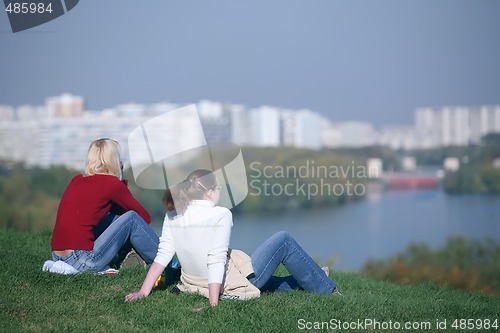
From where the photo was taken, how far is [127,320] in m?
4.39

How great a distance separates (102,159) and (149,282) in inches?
40.9

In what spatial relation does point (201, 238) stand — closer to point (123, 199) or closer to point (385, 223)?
point (123, 199)

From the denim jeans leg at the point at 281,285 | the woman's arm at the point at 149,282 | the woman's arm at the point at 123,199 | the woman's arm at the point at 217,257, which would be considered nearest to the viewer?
the woman's arm at the point at 217,257

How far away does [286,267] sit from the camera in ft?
16.1

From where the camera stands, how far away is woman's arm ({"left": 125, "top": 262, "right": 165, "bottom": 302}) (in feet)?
15.0

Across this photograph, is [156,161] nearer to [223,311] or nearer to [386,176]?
[223,311]

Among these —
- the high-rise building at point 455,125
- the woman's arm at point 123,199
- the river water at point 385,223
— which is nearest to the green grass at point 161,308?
the woman's arm at point 123,199

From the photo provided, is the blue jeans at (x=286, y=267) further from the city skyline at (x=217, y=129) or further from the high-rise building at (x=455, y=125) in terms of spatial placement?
the high-rise building at (x=455, y=125)

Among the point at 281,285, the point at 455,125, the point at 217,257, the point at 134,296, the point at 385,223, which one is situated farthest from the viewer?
the point at 455,125

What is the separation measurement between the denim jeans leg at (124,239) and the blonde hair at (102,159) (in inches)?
13.4

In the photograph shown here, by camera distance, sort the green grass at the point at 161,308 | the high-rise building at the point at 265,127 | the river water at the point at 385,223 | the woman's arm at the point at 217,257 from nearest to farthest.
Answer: the green grass at the point at 161,308
the woman's arm at the point at 217,257
the river water at the point at 385,223
the high-rise building at the point at 265,127

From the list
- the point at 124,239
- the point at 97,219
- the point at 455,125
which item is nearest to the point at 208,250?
the point at 124,239

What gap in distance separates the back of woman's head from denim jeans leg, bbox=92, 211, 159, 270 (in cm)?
71

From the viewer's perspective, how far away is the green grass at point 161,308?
4277 millimetres
